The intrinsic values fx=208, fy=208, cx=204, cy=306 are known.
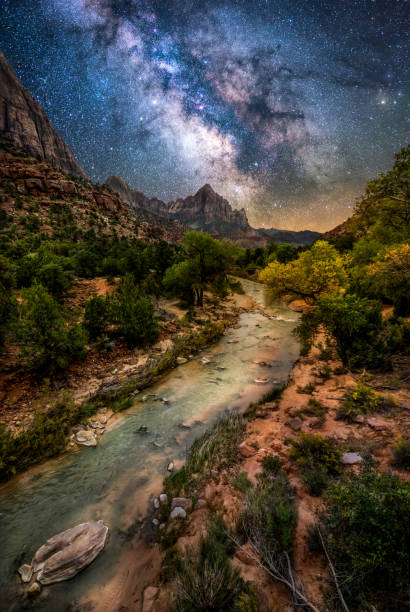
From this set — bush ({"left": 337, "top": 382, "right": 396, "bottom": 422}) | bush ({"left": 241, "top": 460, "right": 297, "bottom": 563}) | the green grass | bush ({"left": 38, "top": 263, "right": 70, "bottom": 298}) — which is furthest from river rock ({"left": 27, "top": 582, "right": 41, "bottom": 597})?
bush ({"left": 38, "top": 263, "right": 70, "bottom": 298})

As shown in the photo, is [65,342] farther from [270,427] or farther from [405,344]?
[405,344]

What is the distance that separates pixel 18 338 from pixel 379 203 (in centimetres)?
1679

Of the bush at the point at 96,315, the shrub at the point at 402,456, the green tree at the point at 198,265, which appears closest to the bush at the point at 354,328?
the shrub at the point at 402,456

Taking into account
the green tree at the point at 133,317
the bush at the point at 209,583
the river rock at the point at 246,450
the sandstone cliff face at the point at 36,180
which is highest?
the sandstone cliff face at the point at 36,180

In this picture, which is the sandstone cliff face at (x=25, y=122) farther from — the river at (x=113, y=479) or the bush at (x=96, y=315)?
the river at (x=113, y=479)

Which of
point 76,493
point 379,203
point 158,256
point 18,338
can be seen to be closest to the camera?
point 76,493

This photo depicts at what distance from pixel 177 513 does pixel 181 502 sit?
25 centimetres

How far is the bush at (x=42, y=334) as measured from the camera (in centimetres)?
778

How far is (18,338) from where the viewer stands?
301 inches

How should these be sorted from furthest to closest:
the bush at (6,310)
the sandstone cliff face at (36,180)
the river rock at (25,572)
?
the sandstone cliff face at (36,180) < the bush at (6,310) < the river rock at (25,572)

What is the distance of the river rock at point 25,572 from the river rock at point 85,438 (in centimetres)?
281

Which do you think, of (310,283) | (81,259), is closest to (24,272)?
(81,259)

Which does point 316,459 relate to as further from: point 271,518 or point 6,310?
point 6,310

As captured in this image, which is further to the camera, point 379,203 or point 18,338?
point 379,203
